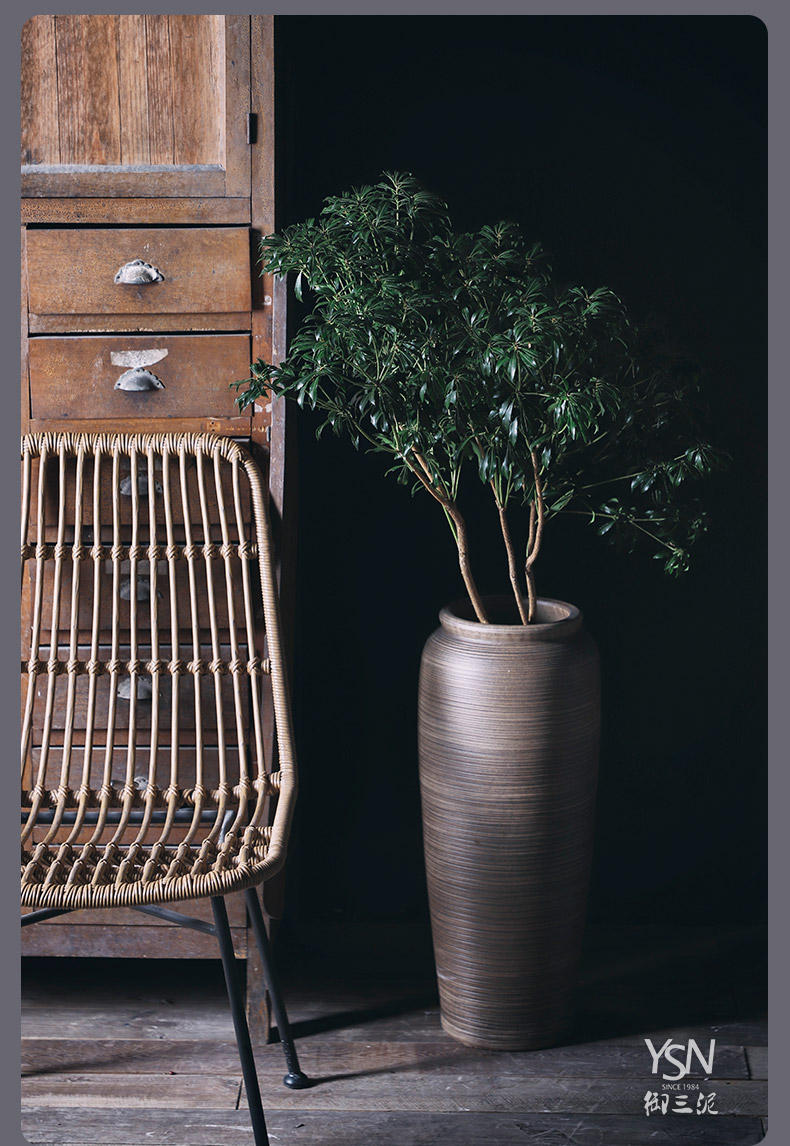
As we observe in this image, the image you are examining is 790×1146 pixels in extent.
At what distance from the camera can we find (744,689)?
2.43 m

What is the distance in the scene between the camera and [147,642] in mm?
2098

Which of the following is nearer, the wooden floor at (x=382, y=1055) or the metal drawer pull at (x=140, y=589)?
the wooden floor at (x=382, y=1055)

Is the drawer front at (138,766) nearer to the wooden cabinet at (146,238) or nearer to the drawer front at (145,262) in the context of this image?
the wooden cabinet at (146,238)

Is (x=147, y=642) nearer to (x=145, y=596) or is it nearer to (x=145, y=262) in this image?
(x=145, y=596)

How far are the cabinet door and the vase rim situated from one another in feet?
2.92

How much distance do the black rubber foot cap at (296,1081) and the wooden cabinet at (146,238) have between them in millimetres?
229

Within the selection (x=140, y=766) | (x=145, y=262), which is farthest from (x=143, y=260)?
(x=140, y=766)

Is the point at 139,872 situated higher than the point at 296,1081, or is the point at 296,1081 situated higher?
the point at 139,872

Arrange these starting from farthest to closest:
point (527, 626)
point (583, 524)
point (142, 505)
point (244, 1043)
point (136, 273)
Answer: point (583, 524) < point (142, 505) < point (136, 273) < point (527, 626) < point (244, 1043)

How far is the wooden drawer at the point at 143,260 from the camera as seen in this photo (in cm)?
202

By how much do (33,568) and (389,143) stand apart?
45.3 inches

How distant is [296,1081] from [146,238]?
1557 mm

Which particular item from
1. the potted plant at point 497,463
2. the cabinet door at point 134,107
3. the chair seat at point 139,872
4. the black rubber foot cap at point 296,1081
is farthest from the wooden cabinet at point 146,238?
the chair seat at point 139,872

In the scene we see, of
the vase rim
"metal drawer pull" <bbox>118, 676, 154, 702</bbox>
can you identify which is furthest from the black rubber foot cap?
the vase rim
